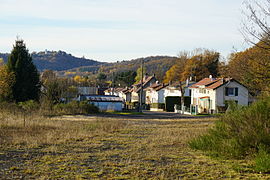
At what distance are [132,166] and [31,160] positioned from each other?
10.1 feet

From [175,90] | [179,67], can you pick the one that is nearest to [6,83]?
[175,90]

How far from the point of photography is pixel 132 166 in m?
10.1

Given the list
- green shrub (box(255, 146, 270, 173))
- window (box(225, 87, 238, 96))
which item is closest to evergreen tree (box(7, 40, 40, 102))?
window (box(225, 87, 238, 96))

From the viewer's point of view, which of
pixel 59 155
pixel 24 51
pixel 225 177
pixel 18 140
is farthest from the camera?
pixel 24 51

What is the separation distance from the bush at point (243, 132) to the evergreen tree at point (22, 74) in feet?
109

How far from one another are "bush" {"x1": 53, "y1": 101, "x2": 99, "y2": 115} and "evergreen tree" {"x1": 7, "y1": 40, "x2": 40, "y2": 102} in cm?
476

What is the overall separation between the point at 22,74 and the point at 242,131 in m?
34.8

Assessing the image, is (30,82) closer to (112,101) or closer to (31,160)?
(112,101)

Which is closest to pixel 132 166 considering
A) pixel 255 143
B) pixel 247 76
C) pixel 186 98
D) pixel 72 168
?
pixel 72 168

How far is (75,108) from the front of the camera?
4066 centimetres

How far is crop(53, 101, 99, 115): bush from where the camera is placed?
3888 cm

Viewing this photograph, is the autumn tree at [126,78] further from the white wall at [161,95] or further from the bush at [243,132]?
the bush at [243,132]

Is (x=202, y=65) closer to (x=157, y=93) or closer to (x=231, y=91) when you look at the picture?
(x=157, y=93)

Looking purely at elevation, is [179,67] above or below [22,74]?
above
